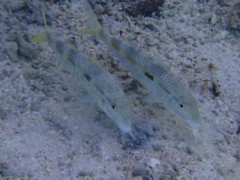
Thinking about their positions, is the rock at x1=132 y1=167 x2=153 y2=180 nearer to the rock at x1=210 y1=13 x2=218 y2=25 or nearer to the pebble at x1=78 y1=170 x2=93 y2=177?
the pebble at x1=78 y1=170 x2=93 y2=177

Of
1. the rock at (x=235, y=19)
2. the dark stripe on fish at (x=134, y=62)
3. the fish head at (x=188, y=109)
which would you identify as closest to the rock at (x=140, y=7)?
the rock at (x=235, y=19)

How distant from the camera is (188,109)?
140 inches

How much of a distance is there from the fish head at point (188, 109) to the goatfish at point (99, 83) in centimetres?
77

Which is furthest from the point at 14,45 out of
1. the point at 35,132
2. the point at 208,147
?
the point at 208,147

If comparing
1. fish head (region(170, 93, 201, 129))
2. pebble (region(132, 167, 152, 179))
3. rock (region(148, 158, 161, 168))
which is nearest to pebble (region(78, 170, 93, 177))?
Result: pebble (region(132, 167, 152, 179))

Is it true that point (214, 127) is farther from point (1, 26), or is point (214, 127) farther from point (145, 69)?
point (1, 26)

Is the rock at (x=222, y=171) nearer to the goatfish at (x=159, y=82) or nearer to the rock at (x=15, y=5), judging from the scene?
the goatfish at (x=159, y=82)

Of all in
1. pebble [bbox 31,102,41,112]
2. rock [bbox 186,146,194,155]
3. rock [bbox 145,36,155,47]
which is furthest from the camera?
rock [bbox 145,36,155,47]

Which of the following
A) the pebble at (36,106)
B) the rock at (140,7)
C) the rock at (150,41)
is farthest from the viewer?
the rock at (140,7)

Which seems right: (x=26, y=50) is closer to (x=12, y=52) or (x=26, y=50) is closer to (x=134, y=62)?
(x=12, y=52)

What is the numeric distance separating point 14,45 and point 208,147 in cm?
398

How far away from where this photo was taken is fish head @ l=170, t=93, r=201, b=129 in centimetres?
352

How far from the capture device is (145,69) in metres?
3.90

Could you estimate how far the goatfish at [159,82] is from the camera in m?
3.58
